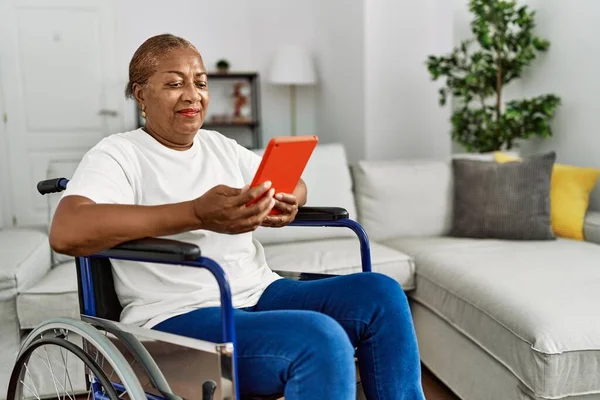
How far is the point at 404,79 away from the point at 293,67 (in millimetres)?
999

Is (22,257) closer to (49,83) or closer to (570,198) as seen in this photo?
(570,198)

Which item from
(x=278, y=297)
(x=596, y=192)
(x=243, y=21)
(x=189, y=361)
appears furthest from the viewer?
(x=243, y=21)

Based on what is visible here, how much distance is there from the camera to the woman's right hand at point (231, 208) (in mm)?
1168

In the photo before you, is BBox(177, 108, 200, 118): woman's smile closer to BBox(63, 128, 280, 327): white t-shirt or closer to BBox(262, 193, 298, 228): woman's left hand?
BBox(63, 128, 280, 327): white t-shirt

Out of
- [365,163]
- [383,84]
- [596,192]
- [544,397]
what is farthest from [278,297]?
[383,84]

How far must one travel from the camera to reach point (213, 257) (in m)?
1.40

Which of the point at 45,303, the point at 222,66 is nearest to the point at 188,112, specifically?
the point at 45,303

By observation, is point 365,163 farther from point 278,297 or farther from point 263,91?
point 263,91

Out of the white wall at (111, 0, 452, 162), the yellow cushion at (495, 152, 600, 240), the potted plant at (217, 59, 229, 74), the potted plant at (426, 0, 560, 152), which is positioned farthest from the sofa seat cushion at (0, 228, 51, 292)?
the potted plant at (217, 59, 229, 74)

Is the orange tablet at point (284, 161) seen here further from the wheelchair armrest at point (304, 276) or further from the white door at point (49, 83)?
the white door at point (49, 83)

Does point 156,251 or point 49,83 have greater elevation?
point 49,83

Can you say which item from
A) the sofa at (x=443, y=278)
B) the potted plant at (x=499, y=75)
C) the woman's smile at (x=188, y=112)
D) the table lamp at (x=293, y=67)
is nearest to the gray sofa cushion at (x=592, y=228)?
the sofa at (x=443, y=278)

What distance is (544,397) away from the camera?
1695 millimetres

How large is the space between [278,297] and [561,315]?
791 millimetres
